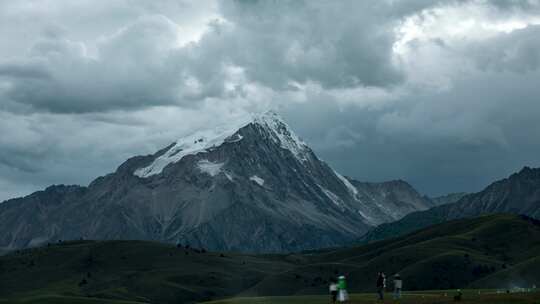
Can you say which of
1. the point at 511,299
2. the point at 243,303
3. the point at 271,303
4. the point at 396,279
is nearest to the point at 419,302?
the point at 396,279

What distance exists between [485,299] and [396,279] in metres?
13.1

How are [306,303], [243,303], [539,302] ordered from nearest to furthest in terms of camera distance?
[539,302] → [243,303] → [306,303]

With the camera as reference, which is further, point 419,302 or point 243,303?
point 243,303

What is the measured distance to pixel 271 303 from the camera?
178 meters

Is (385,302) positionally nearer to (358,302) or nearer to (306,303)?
(358,302)

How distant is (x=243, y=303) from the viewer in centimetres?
16388

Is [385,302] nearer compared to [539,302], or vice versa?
[539,302]

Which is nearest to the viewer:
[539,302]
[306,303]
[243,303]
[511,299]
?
[539,302]

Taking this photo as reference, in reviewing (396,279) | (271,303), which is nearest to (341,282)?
(396,279)

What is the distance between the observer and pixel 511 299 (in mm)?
123562

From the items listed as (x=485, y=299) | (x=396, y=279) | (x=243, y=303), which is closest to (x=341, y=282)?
(x=396, y=279)

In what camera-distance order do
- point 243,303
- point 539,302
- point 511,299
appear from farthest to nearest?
1. point 243,303
2. point 511,299
3. point 539,302

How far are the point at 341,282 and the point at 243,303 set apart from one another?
1875 inches

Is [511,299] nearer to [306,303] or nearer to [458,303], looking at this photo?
[458,303]
